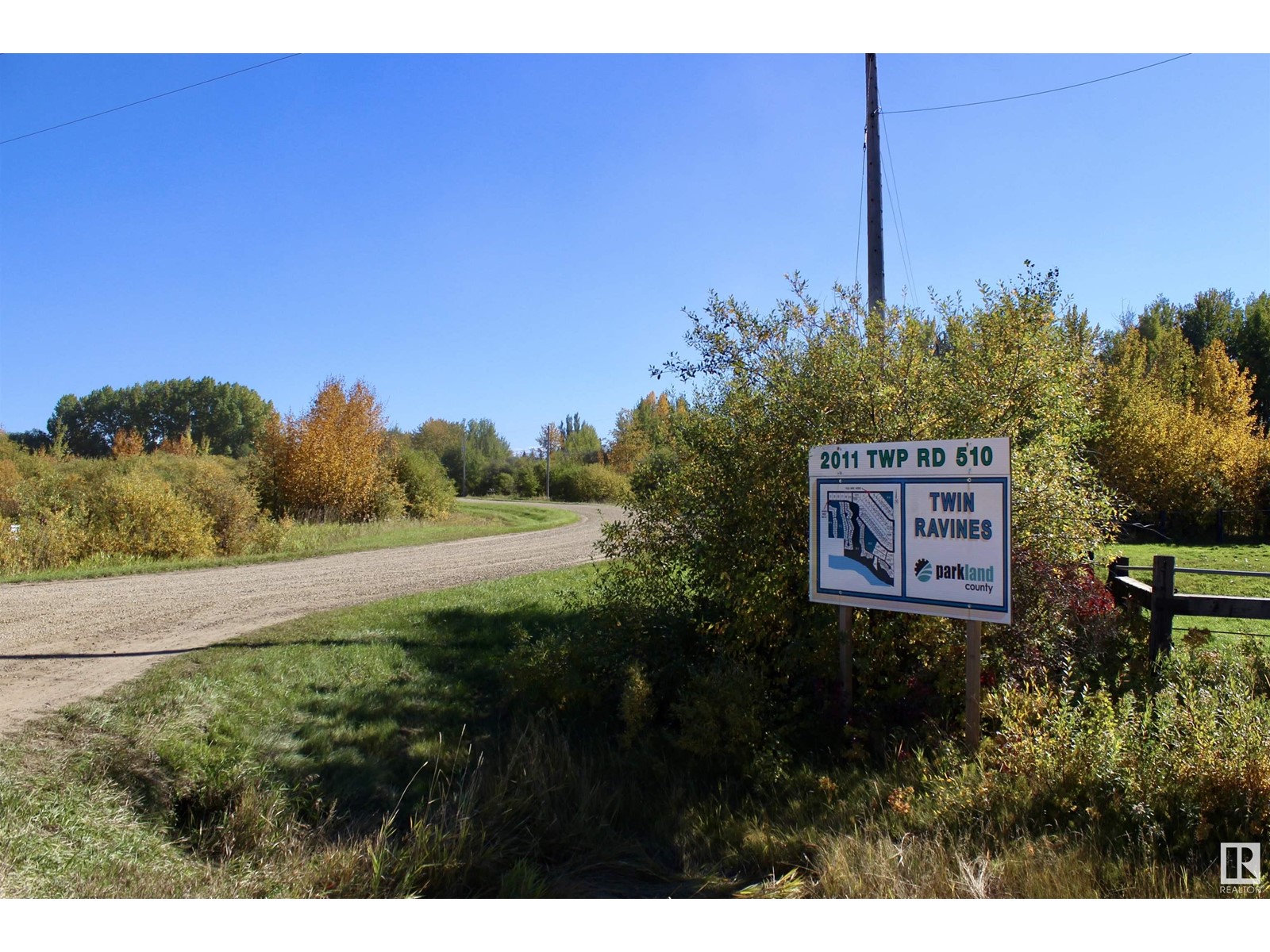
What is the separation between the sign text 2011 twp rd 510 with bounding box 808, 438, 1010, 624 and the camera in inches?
208

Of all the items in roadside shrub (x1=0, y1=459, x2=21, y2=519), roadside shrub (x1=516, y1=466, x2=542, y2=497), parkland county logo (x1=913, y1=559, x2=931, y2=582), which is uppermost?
roadside shrub (x1=516, y1=466, x2=542, y2=497)

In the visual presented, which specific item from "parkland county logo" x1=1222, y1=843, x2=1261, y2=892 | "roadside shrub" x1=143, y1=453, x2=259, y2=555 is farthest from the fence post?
"roadside shrub" x1=143, y1=453, x2=259, y2=555

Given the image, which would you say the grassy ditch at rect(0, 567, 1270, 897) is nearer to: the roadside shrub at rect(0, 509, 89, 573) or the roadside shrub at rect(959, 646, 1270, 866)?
the roadside shrub at rect(959, 646, 1270, 866)

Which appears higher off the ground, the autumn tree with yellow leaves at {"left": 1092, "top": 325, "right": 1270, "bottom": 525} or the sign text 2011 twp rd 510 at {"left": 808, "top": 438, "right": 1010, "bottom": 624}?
the autumn tree with yellow leaves at {"left": 1092, "top": 325, "right": 1270, "bottom": 525}

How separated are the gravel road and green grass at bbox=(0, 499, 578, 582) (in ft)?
2.34

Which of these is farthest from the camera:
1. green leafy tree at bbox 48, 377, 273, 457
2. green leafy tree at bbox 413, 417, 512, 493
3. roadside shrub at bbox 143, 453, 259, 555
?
green leafy tree at bbox 48, 377, 273, 457

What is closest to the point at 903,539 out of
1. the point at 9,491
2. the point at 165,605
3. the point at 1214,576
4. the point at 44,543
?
the point at 165,605

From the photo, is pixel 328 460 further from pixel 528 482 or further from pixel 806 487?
pixel 528 482

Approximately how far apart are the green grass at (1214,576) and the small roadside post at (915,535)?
216 centimetres

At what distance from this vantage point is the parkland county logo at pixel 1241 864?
12.1 ft

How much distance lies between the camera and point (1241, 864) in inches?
150

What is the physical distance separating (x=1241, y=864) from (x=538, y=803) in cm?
426

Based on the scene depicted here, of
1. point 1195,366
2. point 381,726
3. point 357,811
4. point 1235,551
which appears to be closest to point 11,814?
point 357,811

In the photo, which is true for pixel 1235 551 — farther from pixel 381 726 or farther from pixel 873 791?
pixel 381 726
